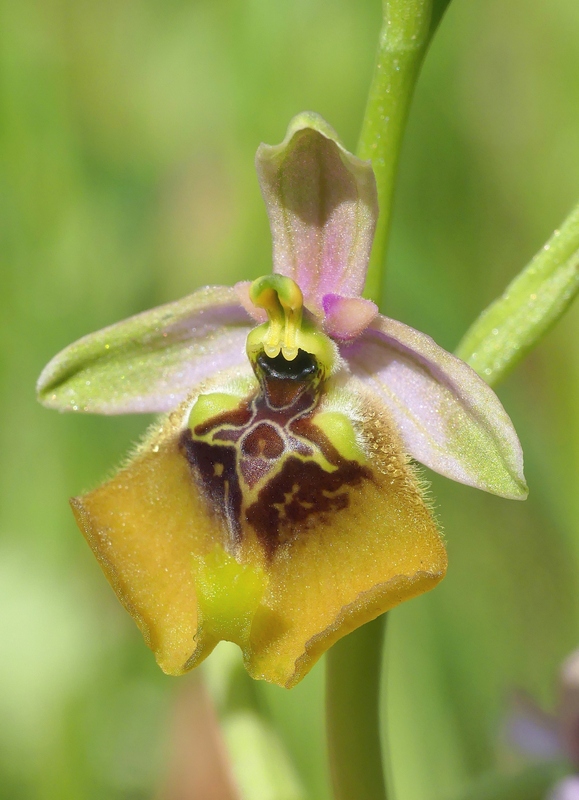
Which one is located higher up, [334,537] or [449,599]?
[334,537]

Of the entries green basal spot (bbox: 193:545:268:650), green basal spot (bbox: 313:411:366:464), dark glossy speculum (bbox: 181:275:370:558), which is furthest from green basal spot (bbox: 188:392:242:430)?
green basal spot (bbox: 193:545:268:650)

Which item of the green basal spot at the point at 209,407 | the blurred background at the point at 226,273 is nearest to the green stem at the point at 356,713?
the green basal spot at the point at 209,407

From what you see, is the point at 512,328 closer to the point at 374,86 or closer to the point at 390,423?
the point at 390,423

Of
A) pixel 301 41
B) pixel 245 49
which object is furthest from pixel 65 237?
pixel 301 41

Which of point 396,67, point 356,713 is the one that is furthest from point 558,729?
point 396,67

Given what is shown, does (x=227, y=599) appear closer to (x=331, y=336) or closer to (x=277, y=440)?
(x=277, y=440)

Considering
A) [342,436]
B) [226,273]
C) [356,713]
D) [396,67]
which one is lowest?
[226,273]

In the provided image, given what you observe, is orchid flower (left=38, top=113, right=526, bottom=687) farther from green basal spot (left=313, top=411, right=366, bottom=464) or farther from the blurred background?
the blurred background
